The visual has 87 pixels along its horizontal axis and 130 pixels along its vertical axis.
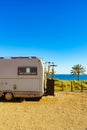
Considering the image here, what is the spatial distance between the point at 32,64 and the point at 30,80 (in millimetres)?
1158

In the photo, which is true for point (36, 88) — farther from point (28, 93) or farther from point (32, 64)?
point (32, 64)

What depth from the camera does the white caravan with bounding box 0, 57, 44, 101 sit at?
56.4ft

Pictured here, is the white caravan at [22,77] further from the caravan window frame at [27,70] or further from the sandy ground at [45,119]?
the sandy ground at [45,119]

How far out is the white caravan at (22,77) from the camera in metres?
17.2

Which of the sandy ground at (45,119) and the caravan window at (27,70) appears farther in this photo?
the caravan window at (27,70)

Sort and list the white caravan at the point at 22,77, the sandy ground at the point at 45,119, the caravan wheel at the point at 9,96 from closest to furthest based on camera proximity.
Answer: the sandy ground at the point at 45,119 < the white caravan at the point at 22,77 < the caravan wheel at the point at 9,96

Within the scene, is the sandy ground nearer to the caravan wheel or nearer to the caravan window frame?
the caravan wheel

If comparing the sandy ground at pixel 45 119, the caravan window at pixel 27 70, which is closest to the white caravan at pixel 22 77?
the caravan window at pixel 27 70

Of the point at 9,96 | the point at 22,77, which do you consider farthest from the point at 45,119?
the point at 9,96

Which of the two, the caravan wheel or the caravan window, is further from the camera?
the caravan wheel

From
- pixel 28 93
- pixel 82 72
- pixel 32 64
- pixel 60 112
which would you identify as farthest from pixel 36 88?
pixel 82 72

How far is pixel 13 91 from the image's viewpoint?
17.5 m

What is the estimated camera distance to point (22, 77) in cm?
1741

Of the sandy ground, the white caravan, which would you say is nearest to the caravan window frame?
the white caravan
